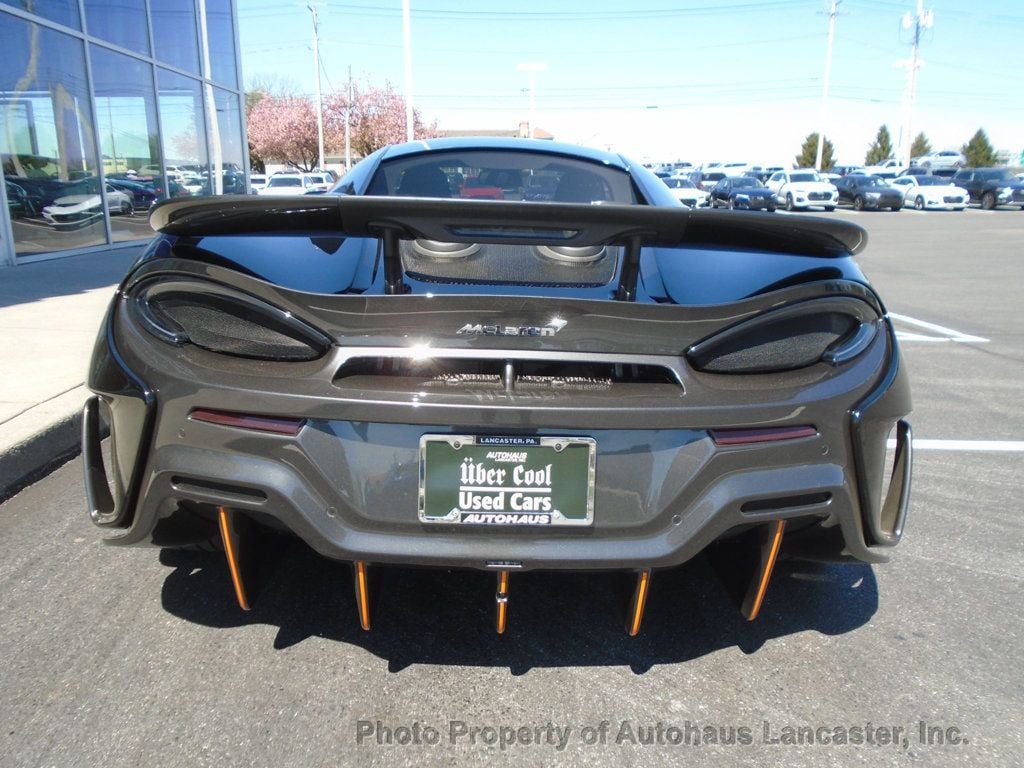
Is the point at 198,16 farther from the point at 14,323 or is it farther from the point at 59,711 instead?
the point at 59,711

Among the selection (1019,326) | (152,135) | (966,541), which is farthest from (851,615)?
(152,135)

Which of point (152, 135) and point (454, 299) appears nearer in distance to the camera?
point (454, 299)

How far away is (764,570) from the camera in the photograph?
196 cm

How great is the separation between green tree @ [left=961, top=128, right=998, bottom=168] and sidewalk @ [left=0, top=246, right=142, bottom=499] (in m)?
62.5

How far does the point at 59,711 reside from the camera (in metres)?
1.92

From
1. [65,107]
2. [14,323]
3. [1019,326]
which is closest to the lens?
[14,323]

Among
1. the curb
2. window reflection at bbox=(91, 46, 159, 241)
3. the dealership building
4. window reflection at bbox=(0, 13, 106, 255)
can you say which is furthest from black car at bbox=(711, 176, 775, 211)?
the curb

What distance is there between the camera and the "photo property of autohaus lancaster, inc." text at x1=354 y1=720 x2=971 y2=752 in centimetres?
186

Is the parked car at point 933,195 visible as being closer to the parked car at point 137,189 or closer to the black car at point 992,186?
the black car at point 992,186

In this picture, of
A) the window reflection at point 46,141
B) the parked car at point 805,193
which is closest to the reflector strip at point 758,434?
the window reflection at point 46,141

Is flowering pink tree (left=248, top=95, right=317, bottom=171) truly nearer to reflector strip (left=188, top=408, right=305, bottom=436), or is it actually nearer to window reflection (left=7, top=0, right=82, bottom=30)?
window reflection (left=7, top=0, right=82, bottom=30)

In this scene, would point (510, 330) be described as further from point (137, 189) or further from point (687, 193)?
point (687, 193)

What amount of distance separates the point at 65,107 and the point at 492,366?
1173 cm

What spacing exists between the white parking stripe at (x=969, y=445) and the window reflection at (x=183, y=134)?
13595mm
